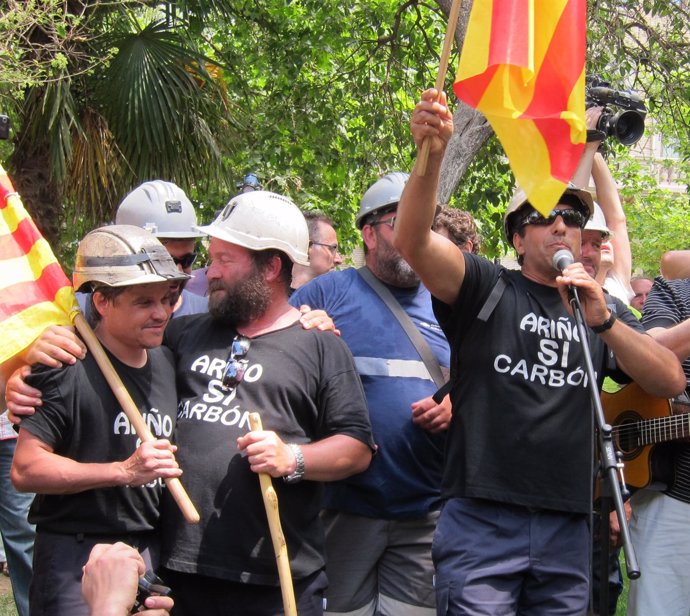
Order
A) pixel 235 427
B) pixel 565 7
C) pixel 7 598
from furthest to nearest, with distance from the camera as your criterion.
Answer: pixel 7 598 → pixel 235 427 → pixel 565 7

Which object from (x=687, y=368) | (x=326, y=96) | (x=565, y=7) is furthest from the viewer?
(x=326, y=96)

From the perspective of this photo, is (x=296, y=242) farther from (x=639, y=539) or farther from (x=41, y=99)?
(x=41, y=99)

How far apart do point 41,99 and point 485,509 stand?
21.1 feet

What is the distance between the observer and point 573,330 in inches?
152

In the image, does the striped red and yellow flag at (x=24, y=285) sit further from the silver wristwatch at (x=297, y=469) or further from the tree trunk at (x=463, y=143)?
the tree trunk at (x=463, y=143)

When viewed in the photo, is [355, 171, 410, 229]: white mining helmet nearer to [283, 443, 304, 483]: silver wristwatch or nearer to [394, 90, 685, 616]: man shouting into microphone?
[394, 90, 685, 616]: man shouting into microphone

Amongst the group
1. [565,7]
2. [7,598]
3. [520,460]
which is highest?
[565,7]

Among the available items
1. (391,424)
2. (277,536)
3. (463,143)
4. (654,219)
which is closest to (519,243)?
(391,424)

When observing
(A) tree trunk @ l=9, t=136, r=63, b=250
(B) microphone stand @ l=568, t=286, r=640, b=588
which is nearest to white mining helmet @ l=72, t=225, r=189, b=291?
(B) microphone stand @ l=568, t=286, r=640, b=588

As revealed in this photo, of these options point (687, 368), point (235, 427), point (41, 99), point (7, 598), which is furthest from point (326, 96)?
point (235, 427)

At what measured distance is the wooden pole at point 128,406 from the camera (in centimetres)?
333

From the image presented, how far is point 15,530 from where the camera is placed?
223 inches

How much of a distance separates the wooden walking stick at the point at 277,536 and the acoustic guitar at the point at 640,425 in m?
1.85

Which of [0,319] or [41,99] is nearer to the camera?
[0,319]
